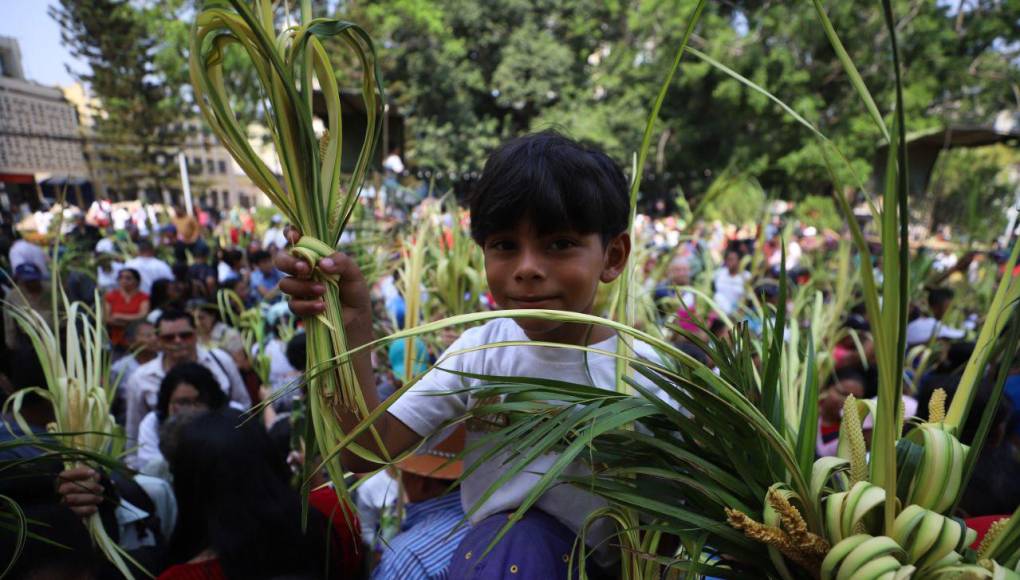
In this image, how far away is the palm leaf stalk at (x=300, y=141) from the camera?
929 millimetres

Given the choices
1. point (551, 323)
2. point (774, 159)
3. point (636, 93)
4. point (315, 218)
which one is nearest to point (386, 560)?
point (551, 323)

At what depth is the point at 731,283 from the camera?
6820mm

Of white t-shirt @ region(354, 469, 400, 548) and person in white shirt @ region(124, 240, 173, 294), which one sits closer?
white t-shirt @ region(354, 469, 400, 548)

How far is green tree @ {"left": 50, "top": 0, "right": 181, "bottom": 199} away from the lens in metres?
22.1

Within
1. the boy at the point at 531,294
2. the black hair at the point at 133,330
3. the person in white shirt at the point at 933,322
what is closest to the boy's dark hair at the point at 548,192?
the boy at the point at 531,294

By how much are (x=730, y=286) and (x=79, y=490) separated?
20.8 ft

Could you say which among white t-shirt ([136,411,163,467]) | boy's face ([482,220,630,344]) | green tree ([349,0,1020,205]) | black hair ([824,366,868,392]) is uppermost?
green tree ([349,0,1020,205])

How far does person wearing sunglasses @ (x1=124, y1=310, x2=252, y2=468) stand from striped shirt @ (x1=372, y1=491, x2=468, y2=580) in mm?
1960

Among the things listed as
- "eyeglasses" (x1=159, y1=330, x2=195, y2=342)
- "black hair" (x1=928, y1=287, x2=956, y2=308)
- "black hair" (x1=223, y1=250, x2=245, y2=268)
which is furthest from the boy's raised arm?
"black hair" (x1=223, y1=250, x2=245, y2=268)

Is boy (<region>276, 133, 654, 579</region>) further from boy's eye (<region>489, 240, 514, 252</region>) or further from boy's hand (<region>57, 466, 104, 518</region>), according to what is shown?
boy's hand (<region>57, 466, 104, 518</region>)

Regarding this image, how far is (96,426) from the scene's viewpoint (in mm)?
1936

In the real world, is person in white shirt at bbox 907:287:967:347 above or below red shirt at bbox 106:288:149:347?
below

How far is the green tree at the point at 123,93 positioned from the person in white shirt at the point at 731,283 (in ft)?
76.0

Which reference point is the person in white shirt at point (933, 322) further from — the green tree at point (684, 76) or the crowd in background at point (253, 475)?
the green tree at point (684, 76)
